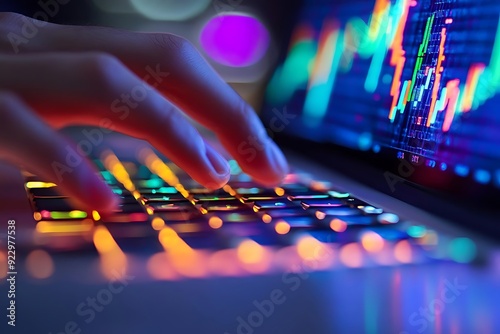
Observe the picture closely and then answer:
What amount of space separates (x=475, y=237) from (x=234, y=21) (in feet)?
3.65

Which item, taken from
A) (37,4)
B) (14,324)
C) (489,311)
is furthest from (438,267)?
(37,4)

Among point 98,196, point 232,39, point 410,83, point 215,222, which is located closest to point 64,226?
point 98,196

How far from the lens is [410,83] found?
0.78 meters

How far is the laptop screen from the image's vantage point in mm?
637

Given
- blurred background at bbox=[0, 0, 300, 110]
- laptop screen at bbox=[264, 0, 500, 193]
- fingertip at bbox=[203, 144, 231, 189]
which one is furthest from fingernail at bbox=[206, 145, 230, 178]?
blurred background at bbox=[0, 0, 300, 110]

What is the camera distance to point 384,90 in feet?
2.89

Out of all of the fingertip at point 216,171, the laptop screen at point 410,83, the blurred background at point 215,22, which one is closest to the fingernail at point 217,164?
the fingertip at point 216,171

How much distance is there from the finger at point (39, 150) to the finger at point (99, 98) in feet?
0.09

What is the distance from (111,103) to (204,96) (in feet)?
0.44

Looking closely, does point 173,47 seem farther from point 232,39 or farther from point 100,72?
point 232,39

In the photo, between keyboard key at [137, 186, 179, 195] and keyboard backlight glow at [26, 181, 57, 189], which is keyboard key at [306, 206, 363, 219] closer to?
keyboard key at [137, 186, 179, 195]

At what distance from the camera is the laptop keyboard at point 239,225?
20.3 inches

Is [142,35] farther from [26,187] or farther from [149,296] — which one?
[149,296]


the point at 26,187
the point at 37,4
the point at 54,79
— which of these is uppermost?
the point at 37,4
